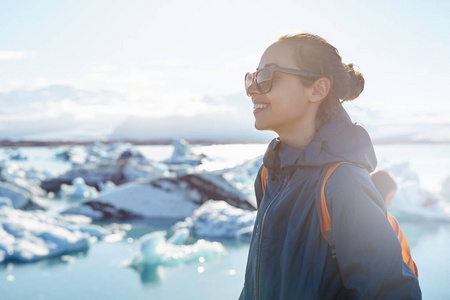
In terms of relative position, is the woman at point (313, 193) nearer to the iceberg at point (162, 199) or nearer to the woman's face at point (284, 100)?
the woman's face at point (284, 100)

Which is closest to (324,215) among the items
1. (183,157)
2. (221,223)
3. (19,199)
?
(221,223)

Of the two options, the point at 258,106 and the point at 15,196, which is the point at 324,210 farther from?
the point at 15,196

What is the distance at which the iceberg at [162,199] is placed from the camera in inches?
239

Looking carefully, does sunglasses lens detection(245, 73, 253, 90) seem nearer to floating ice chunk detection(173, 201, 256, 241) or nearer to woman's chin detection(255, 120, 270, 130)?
woman's chin detection(255, 120, 270, 130)

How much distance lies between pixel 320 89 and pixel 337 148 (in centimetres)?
23

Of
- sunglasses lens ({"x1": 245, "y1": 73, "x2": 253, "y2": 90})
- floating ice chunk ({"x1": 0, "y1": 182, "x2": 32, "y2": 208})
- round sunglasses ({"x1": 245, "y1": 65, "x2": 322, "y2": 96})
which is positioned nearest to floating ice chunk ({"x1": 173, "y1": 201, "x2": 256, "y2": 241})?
floating ice chunk ({"x1": 0, "y1": 182, "x2": 32, "y2": 208})

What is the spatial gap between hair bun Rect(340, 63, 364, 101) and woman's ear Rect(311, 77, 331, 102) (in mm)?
79

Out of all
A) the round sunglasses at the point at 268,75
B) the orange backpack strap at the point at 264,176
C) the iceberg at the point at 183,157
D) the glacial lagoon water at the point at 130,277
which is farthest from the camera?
the iceberg at the point at 183,157

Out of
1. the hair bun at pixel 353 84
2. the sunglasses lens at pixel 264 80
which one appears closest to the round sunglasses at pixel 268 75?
the sunglasses lens at pixel 264 80

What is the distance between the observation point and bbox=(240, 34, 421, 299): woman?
1000mm

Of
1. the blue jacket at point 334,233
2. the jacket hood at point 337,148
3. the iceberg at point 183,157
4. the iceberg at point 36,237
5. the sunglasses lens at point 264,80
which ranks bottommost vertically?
the iceberg at point 183,157

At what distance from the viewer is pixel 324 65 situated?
1243mm

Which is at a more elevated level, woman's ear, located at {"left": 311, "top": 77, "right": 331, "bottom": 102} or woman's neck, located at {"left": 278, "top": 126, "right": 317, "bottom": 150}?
woman's ear, located at {"left": 311, "top": 77, "right": 331, "bottom": 102}

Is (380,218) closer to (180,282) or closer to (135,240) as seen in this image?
(180,282)
